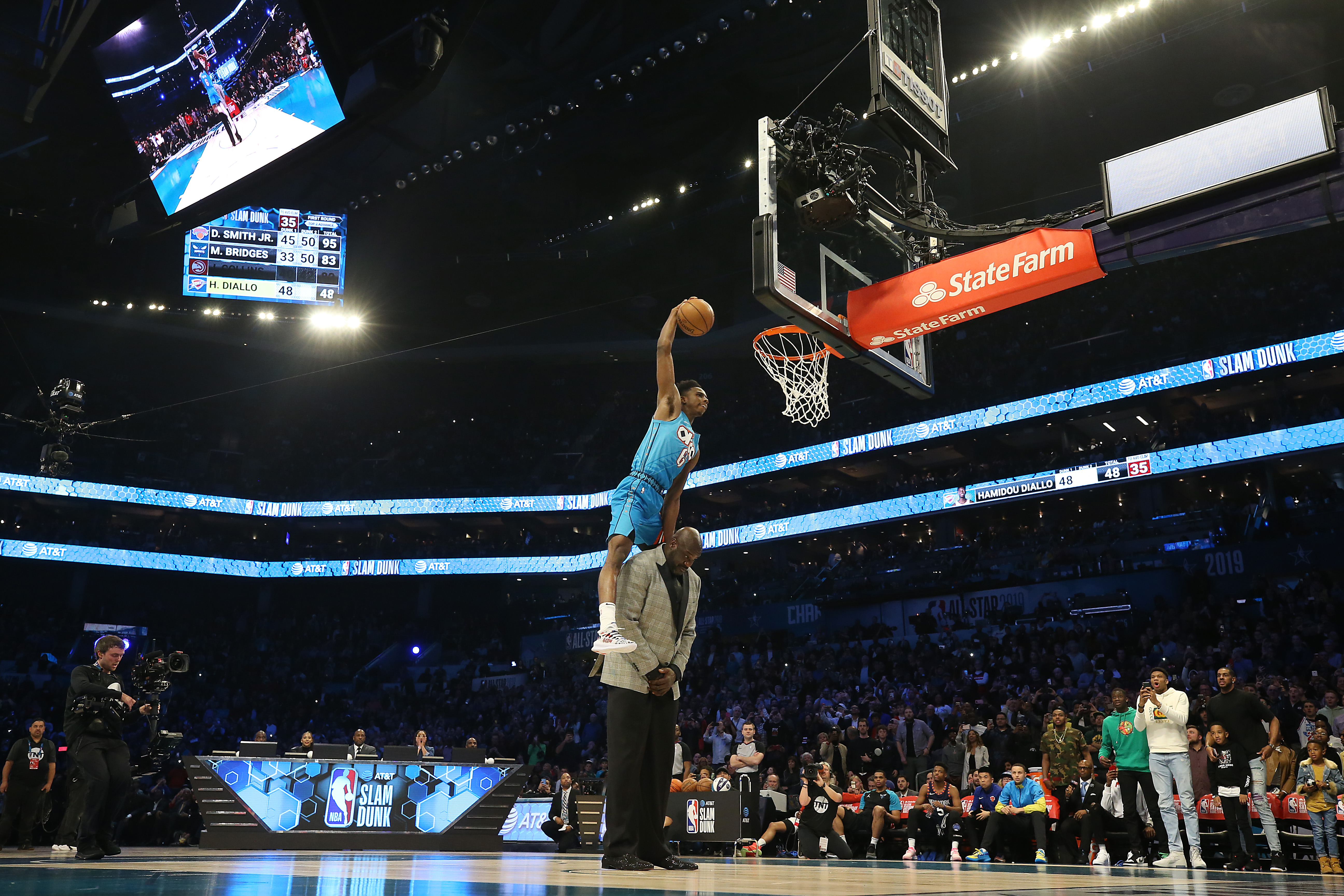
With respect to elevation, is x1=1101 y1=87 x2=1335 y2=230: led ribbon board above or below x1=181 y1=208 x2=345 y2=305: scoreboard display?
below

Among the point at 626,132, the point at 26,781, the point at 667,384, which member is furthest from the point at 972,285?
the point at 626,132

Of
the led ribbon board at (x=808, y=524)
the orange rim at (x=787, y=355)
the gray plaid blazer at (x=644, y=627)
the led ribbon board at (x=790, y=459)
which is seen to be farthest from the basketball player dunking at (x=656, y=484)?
the led ribbon board at (x=790, y=459)

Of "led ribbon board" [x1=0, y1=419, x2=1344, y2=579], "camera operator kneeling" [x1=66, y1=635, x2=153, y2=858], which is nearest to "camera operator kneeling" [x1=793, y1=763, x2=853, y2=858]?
"camera operator kneeling" [x1=66, y1=635, x2=153, y2=858]

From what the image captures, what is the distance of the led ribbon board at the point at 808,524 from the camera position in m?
21.7

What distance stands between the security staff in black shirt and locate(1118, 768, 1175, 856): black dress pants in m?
10.3

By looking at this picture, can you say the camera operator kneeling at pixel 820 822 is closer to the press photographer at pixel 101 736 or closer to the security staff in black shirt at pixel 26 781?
the press photographer at pixel 101 736

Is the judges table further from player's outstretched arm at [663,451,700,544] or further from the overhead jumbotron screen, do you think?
player's outstretched arm at [663,451,700,544]

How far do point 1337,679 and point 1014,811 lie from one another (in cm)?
562

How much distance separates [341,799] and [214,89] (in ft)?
27.3

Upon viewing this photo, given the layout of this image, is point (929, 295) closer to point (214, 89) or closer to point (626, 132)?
point (214, 89)

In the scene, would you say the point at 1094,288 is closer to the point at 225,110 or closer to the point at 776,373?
the point at 776,373

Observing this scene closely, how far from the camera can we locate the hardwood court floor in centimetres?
260

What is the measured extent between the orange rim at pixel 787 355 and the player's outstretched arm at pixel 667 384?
388 centimetres

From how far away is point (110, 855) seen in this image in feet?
21.4
